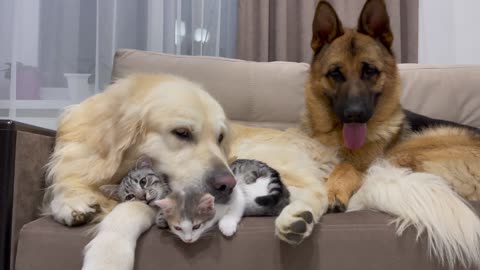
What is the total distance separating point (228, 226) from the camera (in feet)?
3.66

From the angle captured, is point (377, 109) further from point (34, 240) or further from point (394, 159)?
point (34, 240)

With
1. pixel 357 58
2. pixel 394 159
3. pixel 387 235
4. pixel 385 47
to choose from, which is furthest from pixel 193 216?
pixel 385 47

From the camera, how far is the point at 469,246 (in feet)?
3.67

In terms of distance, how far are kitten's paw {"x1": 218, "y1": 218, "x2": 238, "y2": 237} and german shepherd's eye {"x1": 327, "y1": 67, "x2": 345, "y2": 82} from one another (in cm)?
96

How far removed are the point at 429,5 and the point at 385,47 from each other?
1.21 metres

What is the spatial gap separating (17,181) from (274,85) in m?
1.26

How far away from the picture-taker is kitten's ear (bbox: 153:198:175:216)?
108cm

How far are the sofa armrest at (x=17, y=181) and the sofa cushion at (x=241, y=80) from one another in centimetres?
78

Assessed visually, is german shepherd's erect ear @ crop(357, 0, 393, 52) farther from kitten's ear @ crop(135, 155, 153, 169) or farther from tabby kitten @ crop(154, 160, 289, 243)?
kitten's ear @ crop(135, 155, 153, 169)

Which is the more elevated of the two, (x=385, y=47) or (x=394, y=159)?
(x=385, y=47)

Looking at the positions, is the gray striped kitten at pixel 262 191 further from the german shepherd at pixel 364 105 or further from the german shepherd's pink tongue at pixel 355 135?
the german shepherd's pink tongue at pixel 355 135

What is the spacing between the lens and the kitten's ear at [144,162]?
4.29ft

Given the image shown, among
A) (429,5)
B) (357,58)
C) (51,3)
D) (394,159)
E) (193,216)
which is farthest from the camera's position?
(429,5)

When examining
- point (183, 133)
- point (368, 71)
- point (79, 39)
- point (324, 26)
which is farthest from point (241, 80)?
point (79, 39)
